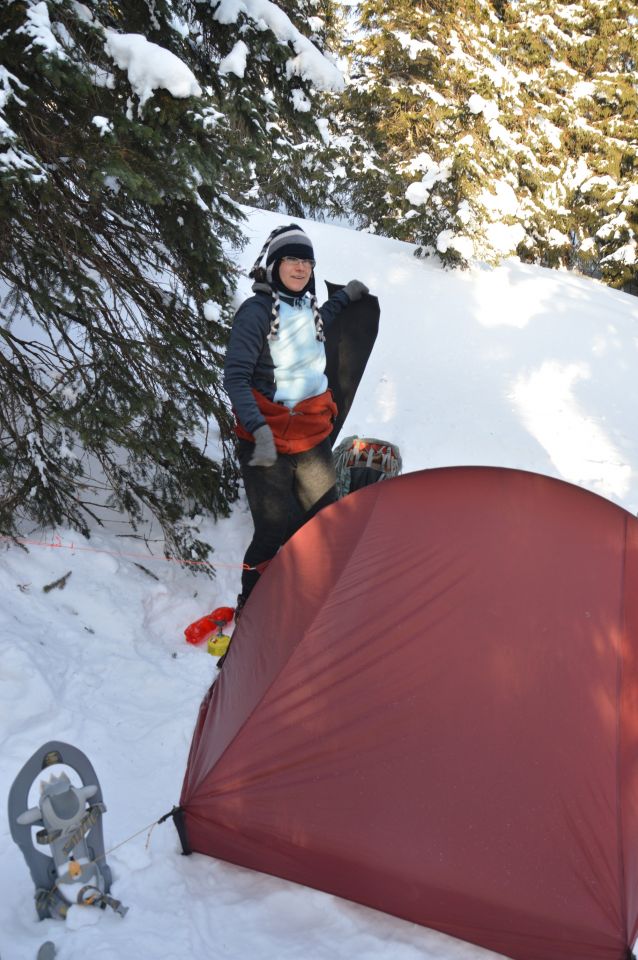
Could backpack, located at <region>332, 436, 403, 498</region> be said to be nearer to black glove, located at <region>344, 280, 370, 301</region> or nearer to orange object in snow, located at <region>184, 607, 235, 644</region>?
black glove, located at <region>344, 280, 370, 301</region>

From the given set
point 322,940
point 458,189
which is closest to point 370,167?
point 458,189

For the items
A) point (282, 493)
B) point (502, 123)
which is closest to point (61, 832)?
point (282, 493)

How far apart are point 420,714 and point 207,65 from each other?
12.2 feet

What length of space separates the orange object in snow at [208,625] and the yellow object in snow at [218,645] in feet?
0.30

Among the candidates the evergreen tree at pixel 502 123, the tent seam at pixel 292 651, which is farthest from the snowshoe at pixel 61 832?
the evergreen tree at pixel 502 123

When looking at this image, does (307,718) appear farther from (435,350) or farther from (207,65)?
(435,350)

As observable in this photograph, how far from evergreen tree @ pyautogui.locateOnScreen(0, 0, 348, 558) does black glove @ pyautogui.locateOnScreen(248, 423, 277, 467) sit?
0.91m

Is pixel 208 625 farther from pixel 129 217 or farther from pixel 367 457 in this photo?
pixel 129 217

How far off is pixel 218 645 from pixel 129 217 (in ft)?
8.28

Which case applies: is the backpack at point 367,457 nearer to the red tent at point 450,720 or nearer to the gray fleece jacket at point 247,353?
the gray fleece jacket at point 247,353

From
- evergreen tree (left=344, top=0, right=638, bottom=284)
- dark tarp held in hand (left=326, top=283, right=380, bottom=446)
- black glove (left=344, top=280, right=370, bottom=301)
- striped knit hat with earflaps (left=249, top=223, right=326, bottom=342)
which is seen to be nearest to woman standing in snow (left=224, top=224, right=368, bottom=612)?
striped knit hat with earflaps (left=249, top=223, right=326, bottom=342)

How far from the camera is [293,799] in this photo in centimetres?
238

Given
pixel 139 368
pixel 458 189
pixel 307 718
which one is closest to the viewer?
pixel 307 718

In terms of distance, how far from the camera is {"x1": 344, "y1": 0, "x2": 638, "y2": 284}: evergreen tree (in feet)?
37.9
